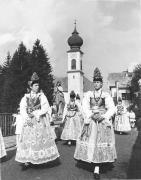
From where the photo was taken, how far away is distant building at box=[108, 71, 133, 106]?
77.6m

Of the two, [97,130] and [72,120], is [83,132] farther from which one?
[72,120]

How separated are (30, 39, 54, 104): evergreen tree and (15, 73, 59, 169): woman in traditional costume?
46542 mm

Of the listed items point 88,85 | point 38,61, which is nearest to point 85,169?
point 38,61

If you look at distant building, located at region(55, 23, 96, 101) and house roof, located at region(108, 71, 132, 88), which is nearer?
house roof, located at region(108, 71, 132, 88)

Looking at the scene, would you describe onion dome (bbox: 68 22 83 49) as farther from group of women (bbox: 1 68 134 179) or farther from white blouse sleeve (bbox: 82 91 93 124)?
white blouse sleeve (bbox: 82 91 93 124)

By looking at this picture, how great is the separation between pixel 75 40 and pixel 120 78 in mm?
13850

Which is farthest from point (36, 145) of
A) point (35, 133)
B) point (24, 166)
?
point (24, 166)

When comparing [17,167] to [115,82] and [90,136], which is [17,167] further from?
[115,82]

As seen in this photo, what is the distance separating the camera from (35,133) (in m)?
7.95

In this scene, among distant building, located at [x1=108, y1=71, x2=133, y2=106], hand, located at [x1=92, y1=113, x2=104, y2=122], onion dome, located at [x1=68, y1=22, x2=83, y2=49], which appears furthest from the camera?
onion dome, located at [x1=68, y1=22, x2=83, y2=49]

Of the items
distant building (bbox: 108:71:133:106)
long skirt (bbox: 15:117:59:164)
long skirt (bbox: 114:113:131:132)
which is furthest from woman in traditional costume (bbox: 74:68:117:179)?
distant building (bbox: 108:71:133:106)

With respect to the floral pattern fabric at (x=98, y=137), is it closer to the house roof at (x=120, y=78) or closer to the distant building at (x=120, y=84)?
the distant building at (x=120, y=84)

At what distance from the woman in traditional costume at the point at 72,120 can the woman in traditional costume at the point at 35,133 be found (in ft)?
12.6

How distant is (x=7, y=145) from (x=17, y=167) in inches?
172
